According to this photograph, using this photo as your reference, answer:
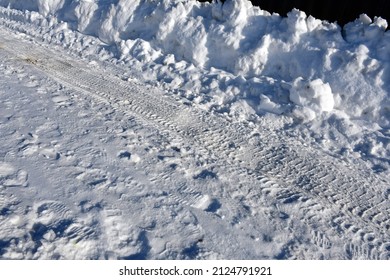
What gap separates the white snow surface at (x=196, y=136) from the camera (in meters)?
3.39

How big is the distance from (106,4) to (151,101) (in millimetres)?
3689

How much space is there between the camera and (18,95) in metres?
5.39

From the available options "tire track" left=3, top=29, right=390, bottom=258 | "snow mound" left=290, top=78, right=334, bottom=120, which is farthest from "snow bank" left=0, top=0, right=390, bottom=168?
"tire track" left=3, top=29, right=390, bottom=258

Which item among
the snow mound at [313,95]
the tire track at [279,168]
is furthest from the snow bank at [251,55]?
the tire track at [279,168]

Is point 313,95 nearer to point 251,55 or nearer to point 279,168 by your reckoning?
point 251,55

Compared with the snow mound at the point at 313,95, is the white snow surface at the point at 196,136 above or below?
below

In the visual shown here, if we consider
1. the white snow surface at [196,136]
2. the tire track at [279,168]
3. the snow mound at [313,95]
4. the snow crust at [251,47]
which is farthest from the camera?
the snow crust at [251,47]

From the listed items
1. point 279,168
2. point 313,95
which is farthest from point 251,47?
point 279,168

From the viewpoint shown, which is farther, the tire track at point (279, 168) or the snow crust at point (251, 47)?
the snow crust at point (251, 47)

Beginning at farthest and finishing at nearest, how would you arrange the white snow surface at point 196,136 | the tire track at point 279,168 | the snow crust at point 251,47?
the snow crust at point 251,47, the tire track at point 279,168, the white snow surface at point 196,136

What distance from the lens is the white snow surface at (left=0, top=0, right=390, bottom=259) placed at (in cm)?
339

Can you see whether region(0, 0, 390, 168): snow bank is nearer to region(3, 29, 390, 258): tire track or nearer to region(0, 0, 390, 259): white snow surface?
region(0, 0, 390, 259): white snow surface

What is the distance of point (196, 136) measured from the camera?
15.7 feet

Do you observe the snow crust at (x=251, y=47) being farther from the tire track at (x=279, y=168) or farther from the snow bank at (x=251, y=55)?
the tire track at (x=279, y=168)
